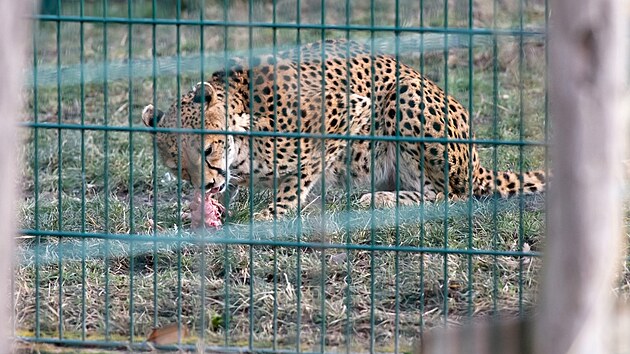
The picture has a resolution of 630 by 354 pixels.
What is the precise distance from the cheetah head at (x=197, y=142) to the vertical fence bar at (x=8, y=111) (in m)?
3.78

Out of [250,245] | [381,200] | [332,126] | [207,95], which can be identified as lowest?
[250,245]

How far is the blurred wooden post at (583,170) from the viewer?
2688mm

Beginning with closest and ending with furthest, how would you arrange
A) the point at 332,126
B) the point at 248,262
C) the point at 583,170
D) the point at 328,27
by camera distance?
1. the point at 583,170
2. the point at 328,27
3. the point at 248,262
4. the point at 332,126

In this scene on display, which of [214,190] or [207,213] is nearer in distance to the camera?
[207,213]

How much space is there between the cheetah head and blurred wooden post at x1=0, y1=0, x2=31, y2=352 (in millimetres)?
3781

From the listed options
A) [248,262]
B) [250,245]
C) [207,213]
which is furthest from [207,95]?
[250,245]

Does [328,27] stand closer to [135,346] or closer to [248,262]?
[135,346]

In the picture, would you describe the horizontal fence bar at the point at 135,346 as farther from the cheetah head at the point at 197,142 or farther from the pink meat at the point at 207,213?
the cheetah head at the point at 197,142

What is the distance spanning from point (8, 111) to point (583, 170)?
1286 millimetres

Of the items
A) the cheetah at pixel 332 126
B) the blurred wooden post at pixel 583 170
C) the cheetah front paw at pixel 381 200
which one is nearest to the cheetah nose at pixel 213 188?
the cheetah at pixel 332 126

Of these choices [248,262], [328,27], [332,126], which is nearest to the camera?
[328,27]

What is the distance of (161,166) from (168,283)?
201 cm

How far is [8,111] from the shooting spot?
254 cm

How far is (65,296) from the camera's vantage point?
5473 millimetres
